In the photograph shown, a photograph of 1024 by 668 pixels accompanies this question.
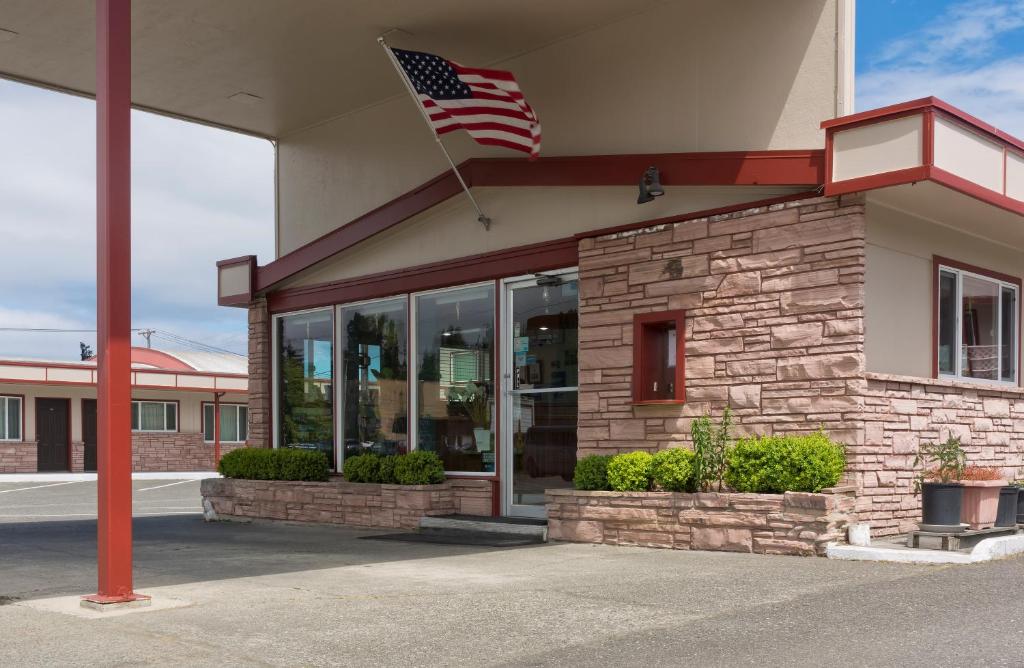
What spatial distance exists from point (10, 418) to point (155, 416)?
454 centimetres

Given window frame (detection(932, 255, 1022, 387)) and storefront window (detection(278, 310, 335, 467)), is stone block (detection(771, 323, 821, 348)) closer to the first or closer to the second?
window frame (detection(932, 255, 1022, 387))

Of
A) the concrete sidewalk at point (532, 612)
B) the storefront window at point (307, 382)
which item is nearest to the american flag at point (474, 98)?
the concrete sidewalk at point (532, 612)

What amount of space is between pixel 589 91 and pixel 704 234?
2499 mm

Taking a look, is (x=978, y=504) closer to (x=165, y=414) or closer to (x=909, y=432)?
(x=909, y=432)

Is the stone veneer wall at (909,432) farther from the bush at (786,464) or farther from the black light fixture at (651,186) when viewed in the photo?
the black light fixture at (651,186)

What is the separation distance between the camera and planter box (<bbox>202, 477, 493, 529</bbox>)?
12969 mm

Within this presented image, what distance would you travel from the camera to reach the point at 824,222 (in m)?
Result: 9.93

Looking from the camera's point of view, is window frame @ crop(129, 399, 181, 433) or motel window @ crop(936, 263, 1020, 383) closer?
motel window @ crop(936, 263, 1020, 383)

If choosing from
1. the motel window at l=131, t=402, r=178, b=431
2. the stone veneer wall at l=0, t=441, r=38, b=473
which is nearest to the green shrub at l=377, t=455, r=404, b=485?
the stone veneer wall at l=0, t=441, r=38, b=473

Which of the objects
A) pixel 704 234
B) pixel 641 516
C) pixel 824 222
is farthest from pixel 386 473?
pixel 824 222

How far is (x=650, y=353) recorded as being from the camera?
37.3ft

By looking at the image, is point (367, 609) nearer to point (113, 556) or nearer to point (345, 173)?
point (113, 556)

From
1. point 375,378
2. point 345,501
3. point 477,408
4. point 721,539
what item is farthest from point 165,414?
point 721,539

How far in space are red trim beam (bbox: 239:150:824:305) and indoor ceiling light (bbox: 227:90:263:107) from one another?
2131 millimetres
